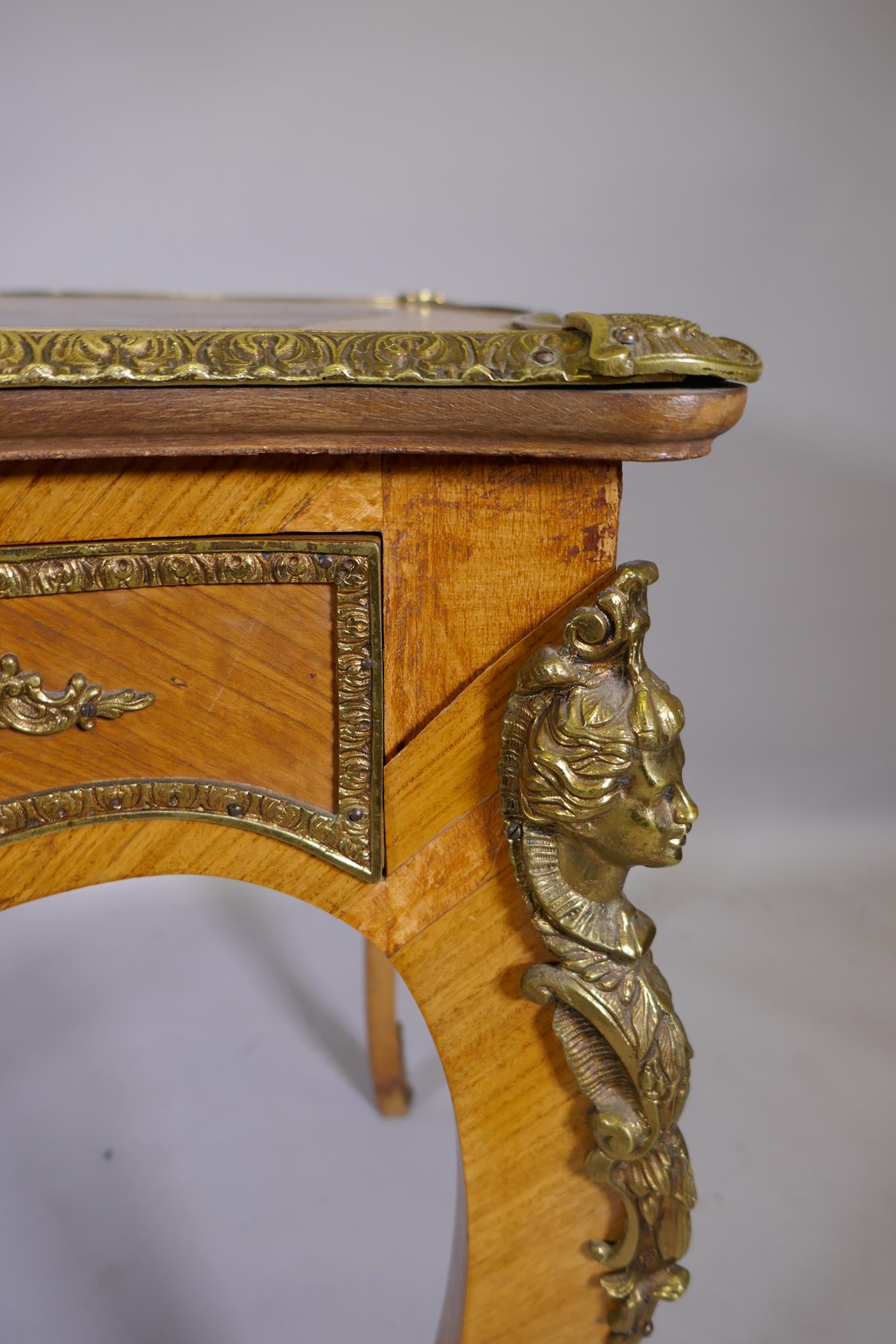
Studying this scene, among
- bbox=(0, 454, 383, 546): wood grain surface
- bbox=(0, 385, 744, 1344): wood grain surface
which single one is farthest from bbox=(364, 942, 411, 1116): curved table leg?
bbox=(0, 454, 383, 546): wood grain surface

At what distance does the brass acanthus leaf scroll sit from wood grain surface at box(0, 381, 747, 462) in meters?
0.08

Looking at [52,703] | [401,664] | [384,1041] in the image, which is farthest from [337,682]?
[384,1041]

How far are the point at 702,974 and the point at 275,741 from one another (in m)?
1.19

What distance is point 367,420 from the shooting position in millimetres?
577

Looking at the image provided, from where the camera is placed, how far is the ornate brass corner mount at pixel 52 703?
63cm

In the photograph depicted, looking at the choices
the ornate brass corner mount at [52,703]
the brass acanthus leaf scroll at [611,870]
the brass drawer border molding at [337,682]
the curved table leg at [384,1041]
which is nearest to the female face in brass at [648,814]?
the brass acanthus leaf scroll at [611,870]

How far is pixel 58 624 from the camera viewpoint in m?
0.63

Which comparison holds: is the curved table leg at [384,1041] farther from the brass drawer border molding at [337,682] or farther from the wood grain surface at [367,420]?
the wood grain surface at [367,420]

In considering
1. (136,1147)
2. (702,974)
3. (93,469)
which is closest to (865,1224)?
(702,974)

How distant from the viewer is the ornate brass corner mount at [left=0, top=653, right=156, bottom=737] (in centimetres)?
63

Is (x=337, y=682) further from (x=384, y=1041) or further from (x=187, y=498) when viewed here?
(x=384, y=1041)

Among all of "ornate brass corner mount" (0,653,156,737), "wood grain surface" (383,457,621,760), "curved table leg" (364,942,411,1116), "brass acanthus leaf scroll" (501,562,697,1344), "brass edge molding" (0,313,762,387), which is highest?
"brass edge molding" (0,313,762,387)

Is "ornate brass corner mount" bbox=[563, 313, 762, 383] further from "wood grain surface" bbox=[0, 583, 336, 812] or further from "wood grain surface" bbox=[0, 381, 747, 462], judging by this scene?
"wood grain surface" bbox=[0, 583, 336, 812]

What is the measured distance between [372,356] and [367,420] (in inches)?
1.1
